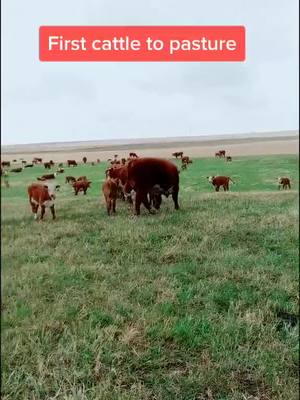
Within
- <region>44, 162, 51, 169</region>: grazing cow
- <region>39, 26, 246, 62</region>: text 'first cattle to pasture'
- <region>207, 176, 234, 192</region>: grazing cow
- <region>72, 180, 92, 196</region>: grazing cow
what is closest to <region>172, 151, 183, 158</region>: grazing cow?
<region>207, 176, 234, 192</region>: grazing cow

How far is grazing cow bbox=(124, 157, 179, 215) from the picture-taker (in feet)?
6.67

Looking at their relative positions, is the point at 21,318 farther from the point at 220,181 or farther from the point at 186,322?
the point at 220,181

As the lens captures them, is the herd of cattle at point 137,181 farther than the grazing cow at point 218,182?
No

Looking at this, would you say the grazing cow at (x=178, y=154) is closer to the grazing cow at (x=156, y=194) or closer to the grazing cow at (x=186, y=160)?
the grazing cow at (x=186, y=160)

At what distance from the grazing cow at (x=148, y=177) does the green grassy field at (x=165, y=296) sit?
9 cm

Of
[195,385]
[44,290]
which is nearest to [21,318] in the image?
[44,290]

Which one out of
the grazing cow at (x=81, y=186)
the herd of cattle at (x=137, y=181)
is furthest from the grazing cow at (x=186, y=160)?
the grazing cow at (x=81, y=186)

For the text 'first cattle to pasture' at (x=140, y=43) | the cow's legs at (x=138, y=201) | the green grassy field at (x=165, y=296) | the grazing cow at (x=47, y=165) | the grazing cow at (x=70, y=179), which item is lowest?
the green grassy field at (x=165, y=296)

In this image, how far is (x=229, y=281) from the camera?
232cm

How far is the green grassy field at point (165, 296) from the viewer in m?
1.63

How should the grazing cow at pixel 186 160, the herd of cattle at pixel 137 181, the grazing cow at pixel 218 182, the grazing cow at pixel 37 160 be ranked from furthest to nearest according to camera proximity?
the grazing cow at pixel 218 182 < the grazing cow at pixel 186 160 < the herd of cattle at pixel 137 181 < the grazing cow at pixel 37 160

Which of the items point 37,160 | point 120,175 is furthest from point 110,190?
point 37,160

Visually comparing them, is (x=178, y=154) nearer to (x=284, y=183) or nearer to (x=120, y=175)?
(x=120, y=175)

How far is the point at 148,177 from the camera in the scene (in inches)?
81.5
